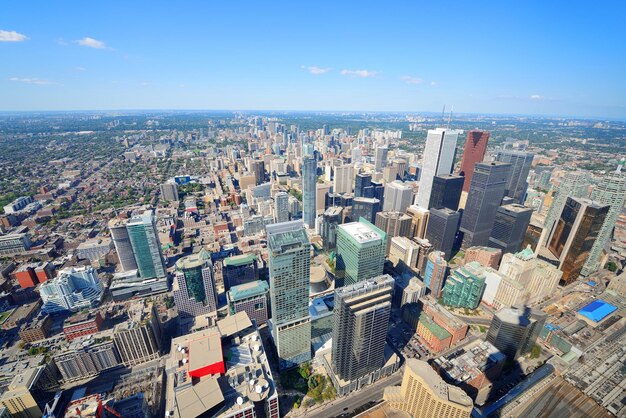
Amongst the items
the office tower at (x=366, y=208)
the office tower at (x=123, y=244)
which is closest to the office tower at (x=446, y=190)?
the office tower at (x=366, y=208)

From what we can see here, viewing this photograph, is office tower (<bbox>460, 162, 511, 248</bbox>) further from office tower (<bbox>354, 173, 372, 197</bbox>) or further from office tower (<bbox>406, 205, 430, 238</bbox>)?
office tower (<bbox>354, 173, 372, 197</bbox>)

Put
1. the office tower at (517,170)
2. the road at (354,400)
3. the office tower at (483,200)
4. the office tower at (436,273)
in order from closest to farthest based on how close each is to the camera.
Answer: the road at (354,400) → the office tower at (436,273) → the office tower at (483,200) → the office tower at (517,170)

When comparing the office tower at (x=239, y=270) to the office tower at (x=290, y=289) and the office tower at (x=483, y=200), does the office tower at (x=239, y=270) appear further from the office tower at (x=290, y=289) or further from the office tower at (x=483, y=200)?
the office tower at (x=483, y=200)

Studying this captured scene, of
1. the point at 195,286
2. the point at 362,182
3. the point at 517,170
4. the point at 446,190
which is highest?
the point at 517,170

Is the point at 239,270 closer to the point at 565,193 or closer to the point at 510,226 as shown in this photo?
the point at 510,226

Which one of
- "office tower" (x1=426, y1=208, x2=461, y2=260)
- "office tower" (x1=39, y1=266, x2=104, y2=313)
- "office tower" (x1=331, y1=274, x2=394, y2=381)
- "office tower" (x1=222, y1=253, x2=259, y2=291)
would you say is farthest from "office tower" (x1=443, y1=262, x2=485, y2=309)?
"office tower" (x1=39, y1=266, x2=104, y2=313)

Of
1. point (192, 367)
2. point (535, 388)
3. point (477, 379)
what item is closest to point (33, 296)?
point (192, 367)

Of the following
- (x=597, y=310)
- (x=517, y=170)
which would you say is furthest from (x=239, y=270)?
(x=517, y=170)
